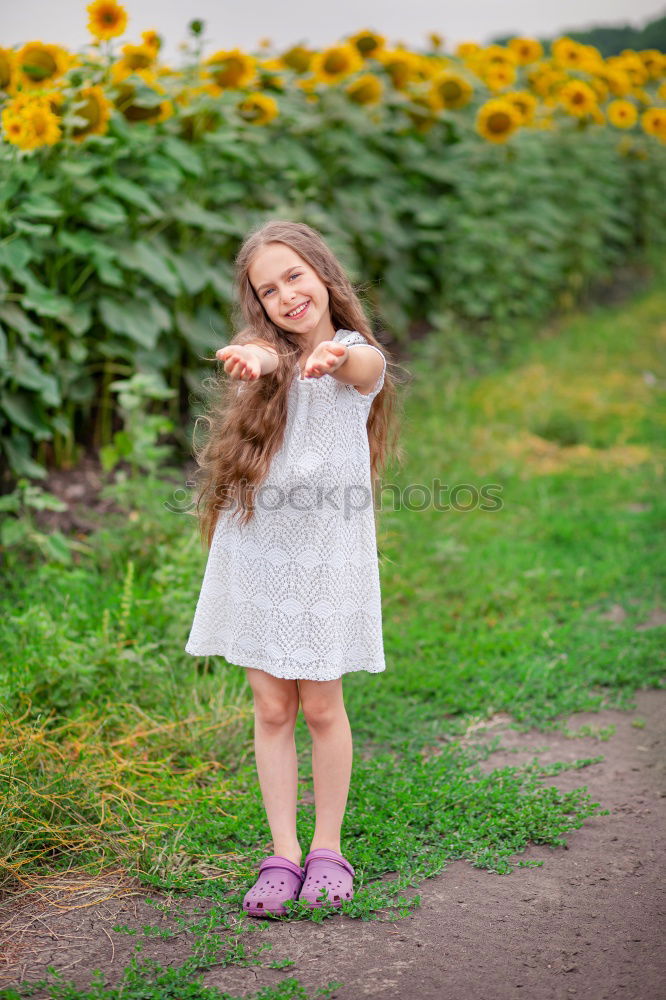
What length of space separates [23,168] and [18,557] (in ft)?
4.81

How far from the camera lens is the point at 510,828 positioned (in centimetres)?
253

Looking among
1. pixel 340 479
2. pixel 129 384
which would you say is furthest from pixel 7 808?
pixel 129 384

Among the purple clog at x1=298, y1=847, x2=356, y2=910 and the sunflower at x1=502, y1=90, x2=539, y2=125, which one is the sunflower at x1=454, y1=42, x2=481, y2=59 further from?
the purple clog at x1=298, y1=847, x2=356, y2=910

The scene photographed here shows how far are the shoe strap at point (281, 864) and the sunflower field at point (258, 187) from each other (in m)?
2.17

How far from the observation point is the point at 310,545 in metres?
2.25

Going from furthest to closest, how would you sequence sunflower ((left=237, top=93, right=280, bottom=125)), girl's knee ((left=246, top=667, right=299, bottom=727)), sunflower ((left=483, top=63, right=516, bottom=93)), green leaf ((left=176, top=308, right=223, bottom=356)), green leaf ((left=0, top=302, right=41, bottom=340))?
sunflower ((left=483, top=63, right=516, bottom=93)) < sunflower ((left=237, top=93, right=280, bottom=125)) < green leaf ((left=176, top=308, right=223, bottom=356)) < green leaf ((left=0, top=302, right=41, bottom=340)) < girl's knee ((left=246, top=667, right=299, bottom=727))

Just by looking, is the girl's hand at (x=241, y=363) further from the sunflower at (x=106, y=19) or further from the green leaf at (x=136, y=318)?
the sunflower at (x=106, y=19)

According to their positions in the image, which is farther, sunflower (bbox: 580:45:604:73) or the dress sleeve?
sunflower (bbox: 580:45:604:73)

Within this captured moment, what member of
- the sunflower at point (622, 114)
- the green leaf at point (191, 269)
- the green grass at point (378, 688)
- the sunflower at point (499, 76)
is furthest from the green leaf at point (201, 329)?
the sunflower at point (622, 114)

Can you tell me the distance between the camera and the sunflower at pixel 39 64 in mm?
3854

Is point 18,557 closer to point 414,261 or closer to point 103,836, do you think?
point 103,836

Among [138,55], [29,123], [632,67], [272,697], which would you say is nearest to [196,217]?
[138,55]

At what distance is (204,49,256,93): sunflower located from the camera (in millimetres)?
4641

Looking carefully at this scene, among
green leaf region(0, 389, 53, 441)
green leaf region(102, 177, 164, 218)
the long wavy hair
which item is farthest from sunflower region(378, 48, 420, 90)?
the long wavy hair
